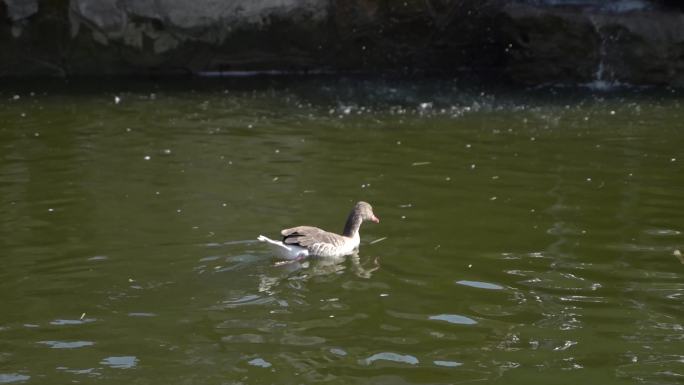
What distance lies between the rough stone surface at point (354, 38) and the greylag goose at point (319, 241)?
7.96 metres

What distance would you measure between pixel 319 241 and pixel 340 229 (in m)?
0.91

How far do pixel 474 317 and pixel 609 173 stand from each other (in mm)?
4135

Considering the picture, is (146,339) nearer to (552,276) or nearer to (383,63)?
(552,276)

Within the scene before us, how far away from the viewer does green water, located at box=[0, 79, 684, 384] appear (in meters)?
6.10

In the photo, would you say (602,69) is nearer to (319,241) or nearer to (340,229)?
(340,229)

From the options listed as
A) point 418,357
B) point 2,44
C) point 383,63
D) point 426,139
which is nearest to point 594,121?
point 426,139

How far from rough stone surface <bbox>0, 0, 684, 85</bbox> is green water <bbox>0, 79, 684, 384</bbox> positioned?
1584mm

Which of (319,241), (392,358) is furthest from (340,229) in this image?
(392,358)

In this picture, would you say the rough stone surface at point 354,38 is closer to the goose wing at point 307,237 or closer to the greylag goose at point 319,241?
the greylag goose at point 319,241

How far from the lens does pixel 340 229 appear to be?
28.7 feet

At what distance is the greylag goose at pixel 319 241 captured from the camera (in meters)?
7.68

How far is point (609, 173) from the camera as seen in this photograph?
1033 cm

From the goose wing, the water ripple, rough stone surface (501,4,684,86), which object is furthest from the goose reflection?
rough stone surface (501,4,684,86)

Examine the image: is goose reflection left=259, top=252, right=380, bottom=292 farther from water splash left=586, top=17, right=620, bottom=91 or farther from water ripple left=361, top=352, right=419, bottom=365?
water splash left=586, top=17, right=620, bottom=91
